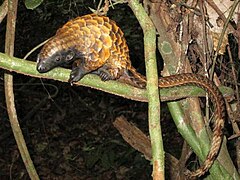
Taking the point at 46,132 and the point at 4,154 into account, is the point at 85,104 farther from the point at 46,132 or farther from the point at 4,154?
the point at 4,154

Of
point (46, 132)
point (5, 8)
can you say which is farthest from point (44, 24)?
point (5, 8)

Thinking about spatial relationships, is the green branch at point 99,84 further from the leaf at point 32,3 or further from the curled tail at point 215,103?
the leaf at point 32,3

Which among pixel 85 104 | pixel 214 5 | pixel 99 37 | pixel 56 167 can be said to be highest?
pixel 214 5

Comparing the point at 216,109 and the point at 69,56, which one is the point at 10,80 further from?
the point at 216,109

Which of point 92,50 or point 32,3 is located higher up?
point 32,3

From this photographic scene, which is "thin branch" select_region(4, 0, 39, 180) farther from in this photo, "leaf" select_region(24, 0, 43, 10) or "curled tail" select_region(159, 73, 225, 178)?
"curled tail" select_region(159, 73, 225, 178)

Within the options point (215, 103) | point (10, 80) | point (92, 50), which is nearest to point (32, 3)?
point (10, 80)

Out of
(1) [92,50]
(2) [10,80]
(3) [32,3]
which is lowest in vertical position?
(2) [10,80]

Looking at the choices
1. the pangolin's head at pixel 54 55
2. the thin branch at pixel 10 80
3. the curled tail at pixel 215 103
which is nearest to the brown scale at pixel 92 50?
the pangolin's head at pixel 54 55

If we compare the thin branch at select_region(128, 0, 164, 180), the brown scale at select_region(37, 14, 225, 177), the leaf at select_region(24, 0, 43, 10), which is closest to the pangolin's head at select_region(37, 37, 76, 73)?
the brown scale at select_region(37, 14, 225, 177)

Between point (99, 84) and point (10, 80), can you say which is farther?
point (10, 80)
